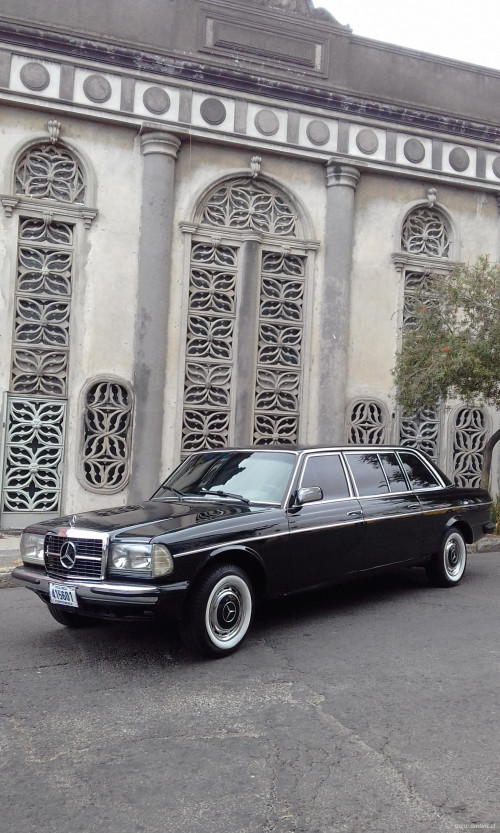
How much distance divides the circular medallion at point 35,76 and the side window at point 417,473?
8.16 meters

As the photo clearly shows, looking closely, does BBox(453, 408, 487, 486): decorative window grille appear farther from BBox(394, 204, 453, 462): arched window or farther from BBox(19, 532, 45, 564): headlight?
BBox(19, 532, 45, 564): headlight

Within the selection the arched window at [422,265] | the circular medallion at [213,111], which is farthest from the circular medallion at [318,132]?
the arched window at [422,265]

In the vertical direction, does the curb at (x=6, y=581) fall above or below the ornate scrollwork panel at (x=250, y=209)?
below

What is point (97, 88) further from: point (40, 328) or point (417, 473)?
point (417, 473)

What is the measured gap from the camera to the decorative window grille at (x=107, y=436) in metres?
12.3

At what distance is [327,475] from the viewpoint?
7184 mm

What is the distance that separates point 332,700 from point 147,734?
1.20 metres

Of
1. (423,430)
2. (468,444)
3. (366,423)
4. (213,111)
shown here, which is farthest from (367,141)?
(468,444)

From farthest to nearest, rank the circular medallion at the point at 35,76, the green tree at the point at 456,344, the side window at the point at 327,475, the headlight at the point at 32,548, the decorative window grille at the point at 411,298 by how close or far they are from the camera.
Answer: the decorative window grille at the point at 411,298
the circular medallion at the point at 35,76
the green tree at the point at 456,344
the side window at the point at 327,475
the headlight at the point at 32,548

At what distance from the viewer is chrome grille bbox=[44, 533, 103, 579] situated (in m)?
5.55

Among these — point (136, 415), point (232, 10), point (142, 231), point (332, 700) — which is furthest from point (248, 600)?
point (232, 10)

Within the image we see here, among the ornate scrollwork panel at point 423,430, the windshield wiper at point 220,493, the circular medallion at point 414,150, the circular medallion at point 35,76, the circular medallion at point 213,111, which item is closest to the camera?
the windshield wiper at point 220,493

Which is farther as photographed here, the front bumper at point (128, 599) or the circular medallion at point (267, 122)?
the circular medallion at point (267, 122)

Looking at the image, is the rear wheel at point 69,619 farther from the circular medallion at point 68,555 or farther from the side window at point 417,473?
the side window at point 417,473
